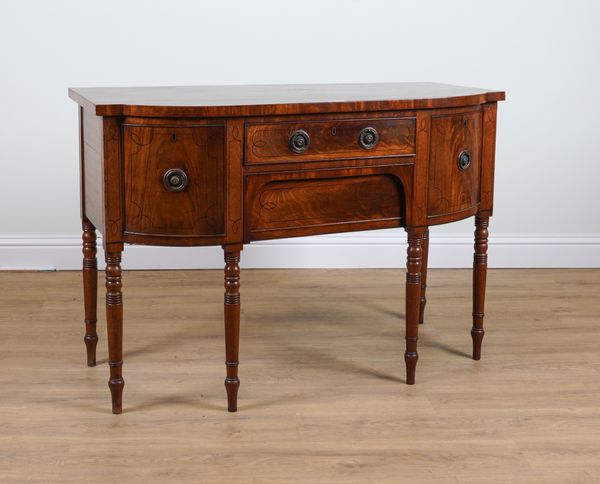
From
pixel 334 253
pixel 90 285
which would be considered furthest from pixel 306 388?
pixel 334 253

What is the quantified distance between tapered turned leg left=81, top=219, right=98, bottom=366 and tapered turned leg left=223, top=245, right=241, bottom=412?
1.77ft

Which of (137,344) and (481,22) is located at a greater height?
(481,22)

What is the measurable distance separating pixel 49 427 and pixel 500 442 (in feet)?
3.89

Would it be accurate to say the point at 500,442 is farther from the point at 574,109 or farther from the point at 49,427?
the point at 574,109

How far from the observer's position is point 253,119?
2.65 metres

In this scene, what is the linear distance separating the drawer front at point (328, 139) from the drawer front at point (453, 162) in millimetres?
96

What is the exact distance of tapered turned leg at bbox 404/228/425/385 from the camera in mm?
2979

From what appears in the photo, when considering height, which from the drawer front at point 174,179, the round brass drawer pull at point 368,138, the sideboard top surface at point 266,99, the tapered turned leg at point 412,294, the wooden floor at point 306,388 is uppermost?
the sideboard top surface at point 266,99

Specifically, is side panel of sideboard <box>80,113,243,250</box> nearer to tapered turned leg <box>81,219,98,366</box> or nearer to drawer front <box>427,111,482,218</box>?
tapered turned leg <box>81,219,98,366</box>

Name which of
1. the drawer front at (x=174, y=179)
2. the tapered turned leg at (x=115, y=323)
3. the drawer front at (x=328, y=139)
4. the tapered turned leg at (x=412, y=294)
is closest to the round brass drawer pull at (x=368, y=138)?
the drawer front at (x=328, y=139)

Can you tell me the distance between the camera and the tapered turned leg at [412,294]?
2979mm

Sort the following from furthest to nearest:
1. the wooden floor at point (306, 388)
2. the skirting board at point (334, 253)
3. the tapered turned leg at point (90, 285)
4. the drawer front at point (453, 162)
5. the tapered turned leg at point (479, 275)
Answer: the skirting board at point (334, 253)
the tapered turned leg at point (479, 275)
the tapered turned leg at point (90, 285)
the drawer front at point (453, 162)
the wooden floor at point (306, 388)

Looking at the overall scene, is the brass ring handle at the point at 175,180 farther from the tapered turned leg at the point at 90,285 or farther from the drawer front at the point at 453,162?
the drawer front at the point at 453,162

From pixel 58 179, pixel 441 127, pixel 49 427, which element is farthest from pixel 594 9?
pixel 49 427
